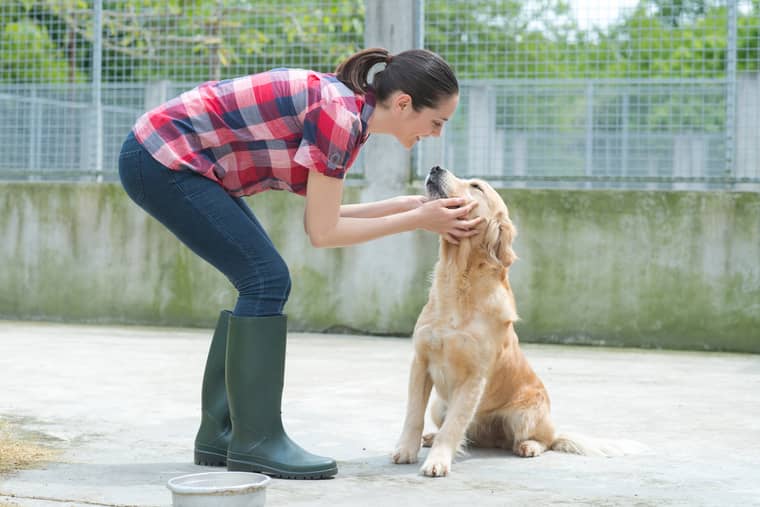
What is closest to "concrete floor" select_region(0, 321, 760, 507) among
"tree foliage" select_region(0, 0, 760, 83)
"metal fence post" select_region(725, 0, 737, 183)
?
"metal fence post" select_region(725, 0, 737, 183)

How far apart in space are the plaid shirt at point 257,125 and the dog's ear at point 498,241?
0.86 m

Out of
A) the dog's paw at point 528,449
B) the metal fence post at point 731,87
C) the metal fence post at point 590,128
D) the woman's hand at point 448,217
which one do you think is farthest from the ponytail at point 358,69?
the metal fence post at point 590,128

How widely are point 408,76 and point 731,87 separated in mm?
5432

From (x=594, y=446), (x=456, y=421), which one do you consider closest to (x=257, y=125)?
(x=456, y=421)

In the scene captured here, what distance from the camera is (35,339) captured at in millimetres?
8086

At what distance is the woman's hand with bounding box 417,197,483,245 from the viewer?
3.86m

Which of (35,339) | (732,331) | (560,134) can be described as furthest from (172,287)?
(732,331)

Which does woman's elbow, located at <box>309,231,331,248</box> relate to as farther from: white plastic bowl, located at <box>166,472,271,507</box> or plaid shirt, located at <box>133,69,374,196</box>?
white plastic bowl, located at <box>166,472,271,507</box>

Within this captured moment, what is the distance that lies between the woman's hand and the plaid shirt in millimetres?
397

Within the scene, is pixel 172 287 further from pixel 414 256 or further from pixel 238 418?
pixel 238 418

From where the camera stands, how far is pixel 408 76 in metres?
3.64

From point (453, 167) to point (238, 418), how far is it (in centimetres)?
602

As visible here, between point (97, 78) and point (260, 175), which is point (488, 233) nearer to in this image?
point (260, 175)

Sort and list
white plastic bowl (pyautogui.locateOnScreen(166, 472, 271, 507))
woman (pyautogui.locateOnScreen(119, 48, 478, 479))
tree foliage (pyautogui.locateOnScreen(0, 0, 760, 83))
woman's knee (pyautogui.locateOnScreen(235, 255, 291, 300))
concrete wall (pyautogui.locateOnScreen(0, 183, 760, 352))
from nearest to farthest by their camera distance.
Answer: white plastic bowl (pyautogui.locateOnScreen(166, 472, 271, 507))
woman (pyautogui.locateOnScreen(119, 48, 478, 479))
woman's knee (pyautogui.locateOnScreen(235, 255, 291, 300))
concrete wall (pyautogui.locateOnScreen(0, 183, 760, 352))
tree foliage (pyautogui.locateOnScreen(0, 0, 760, 83))
